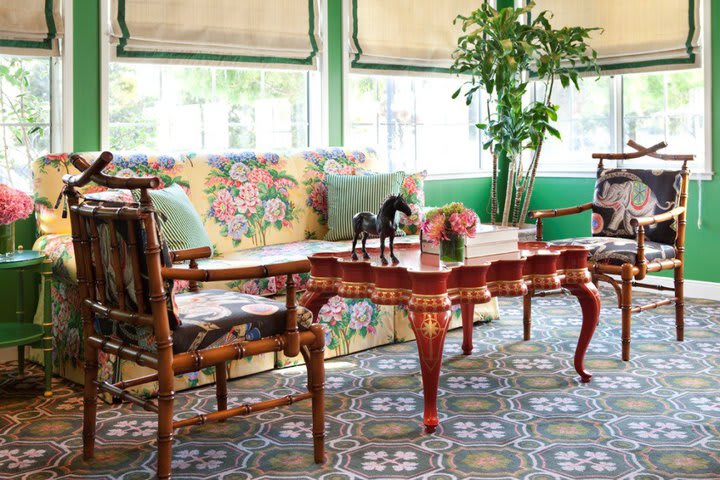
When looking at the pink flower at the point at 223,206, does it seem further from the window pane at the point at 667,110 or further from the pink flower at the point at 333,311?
the window pane at the point at 667,110

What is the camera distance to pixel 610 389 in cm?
375

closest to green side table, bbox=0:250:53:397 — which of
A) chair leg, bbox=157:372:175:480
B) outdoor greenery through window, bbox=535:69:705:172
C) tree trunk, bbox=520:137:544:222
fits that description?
chair leg, bbox=157:372:175:480

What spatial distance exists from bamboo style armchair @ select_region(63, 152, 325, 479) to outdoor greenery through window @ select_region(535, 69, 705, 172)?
3816mm

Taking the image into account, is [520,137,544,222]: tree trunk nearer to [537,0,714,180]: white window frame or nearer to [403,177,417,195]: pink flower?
[537,0,714,180]: white window frame

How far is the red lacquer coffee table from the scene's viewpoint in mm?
3232

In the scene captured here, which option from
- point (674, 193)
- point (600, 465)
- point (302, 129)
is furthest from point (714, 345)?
point (302, 129)

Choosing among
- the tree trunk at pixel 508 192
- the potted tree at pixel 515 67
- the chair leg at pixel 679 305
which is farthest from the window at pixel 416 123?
the chair leg at pixel 679 305

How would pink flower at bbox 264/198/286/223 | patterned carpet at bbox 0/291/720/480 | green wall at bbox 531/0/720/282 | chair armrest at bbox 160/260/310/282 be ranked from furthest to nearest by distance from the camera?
green wall at bbox 531/0/720/282 < pink flower at bbox 264/198/286/223 < patterned carpet at bbox 0/291/720/480 < chair armrest at bbox 160/260/310/282

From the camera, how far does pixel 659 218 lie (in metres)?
4.43

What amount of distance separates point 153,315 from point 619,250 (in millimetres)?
2598

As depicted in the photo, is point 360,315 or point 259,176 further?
point 259,176

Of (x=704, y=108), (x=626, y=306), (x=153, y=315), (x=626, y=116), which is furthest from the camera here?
(x=626, y=116)

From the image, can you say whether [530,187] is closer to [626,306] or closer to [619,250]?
[619,250]

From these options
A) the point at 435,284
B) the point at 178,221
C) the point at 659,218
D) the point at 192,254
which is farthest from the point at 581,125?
the point at 192,254
